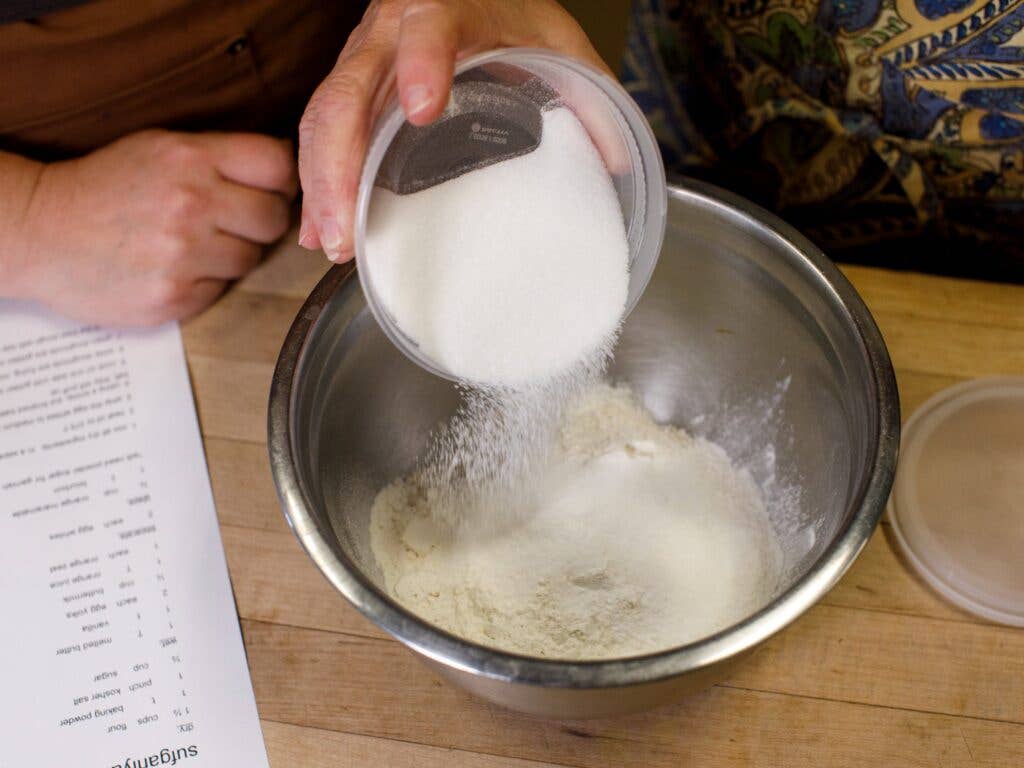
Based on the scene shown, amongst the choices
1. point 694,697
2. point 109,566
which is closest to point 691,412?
point 694,697

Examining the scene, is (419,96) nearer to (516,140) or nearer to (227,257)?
(516,140)

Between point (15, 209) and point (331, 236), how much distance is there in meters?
0.45

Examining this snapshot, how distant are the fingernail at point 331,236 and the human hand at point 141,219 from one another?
0.32 metres

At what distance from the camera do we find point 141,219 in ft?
2.93

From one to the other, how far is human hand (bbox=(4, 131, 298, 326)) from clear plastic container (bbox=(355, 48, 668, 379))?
1.04 feet

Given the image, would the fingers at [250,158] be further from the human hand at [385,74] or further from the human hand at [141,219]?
the human hand at [385,74]

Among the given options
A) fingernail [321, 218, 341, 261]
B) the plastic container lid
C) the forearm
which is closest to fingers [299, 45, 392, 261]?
fingernail [321, 218, 341, 261]

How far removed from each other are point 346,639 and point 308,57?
0.62m

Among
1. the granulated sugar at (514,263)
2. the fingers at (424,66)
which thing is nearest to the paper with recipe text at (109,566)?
the granulated sugar at (514,263)

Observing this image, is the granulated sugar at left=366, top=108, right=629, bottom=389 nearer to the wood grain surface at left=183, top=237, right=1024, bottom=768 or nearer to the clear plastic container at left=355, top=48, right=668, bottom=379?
the clear plastic container at left=355, top=48, right=668, bottom=379

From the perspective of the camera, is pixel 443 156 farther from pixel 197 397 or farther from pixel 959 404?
pixel 959 404

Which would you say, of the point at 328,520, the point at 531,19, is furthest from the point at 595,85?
the point at 328,520

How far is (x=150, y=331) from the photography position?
0.96 metres

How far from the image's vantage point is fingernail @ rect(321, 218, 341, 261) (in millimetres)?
626
